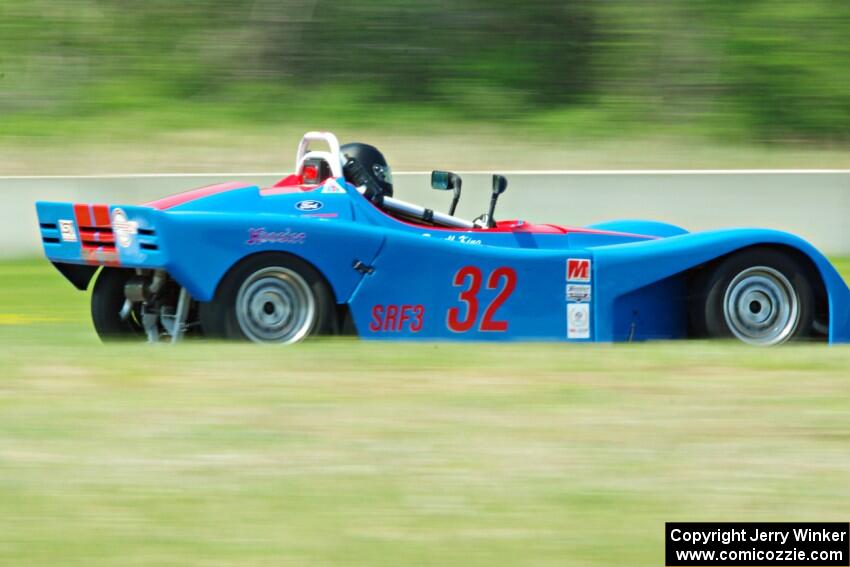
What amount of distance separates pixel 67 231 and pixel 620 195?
26.4 feet

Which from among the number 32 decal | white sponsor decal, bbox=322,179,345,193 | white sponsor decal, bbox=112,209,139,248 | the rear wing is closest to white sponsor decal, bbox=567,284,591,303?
the number 32 decal

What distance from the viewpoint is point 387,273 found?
296 inches

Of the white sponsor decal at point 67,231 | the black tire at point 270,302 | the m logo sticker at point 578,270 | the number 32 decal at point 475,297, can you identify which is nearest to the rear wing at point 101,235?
the white sponsor decal at point 67,231

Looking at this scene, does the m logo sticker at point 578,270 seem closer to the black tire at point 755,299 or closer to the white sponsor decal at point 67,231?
the black tire at point 755,299

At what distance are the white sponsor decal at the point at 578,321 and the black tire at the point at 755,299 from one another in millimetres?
701

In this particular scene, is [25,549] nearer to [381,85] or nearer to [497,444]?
[497,444]

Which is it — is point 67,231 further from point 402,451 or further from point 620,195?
point 620,195

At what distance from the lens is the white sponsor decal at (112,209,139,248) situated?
23.7ft

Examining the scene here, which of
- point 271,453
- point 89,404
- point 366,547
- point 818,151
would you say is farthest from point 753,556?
point 818,151

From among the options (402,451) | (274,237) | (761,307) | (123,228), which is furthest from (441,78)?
(402,451)

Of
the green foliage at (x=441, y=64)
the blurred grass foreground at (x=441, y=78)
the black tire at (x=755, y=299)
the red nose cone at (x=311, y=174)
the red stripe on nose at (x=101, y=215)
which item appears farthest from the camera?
the green foliage at (x=441, y=64)

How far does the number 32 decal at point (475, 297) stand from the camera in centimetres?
763

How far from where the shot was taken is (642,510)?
164 inches

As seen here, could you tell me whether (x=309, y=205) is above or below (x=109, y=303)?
above
